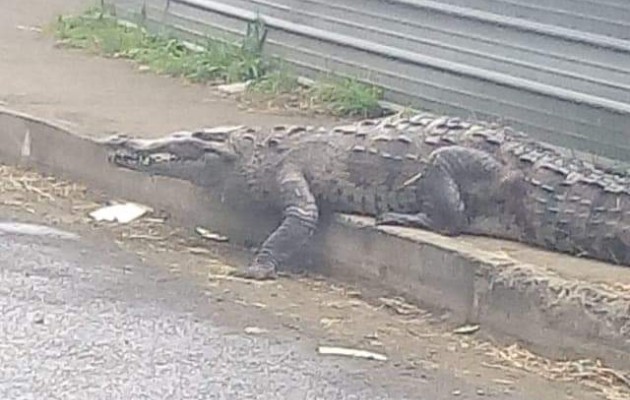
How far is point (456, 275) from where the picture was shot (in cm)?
689

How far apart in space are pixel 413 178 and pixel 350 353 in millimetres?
1347

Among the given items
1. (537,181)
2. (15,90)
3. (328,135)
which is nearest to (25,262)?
(328,135)

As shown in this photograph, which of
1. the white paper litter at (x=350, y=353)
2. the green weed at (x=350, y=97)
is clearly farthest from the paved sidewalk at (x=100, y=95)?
the white paper litter at (x=350, y=353)

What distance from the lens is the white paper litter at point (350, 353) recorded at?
6.33 meters

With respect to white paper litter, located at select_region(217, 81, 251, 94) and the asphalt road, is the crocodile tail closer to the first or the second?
the asphalt road

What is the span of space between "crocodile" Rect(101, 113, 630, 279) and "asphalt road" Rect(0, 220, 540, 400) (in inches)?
26.4

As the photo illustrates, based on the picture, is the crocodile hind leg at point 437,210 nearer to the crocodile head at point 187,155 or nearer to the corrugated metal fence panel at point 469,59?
the crocodile head at point 187,155

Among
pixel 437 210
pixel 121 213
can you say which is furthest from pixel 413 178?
pixel 121 213

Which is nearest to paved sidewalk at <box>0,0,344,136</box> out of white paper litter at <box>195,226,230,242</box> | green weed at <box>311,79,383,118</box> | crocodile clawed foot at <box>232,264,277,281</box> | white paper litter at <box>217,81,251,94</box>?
white paper litter at <box>217,81,251,94</box>

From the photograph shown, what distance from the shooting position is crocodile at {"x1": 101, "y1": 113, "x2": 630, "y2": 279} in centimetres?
716

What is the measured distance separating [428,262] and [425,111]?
2.66 metres

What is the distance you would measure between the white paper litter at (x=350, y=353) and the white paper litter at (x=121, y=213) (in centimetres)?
222

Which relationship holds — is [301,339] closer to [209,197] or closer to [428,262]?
[428,262]

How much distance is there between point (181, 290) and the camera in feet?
23.5
